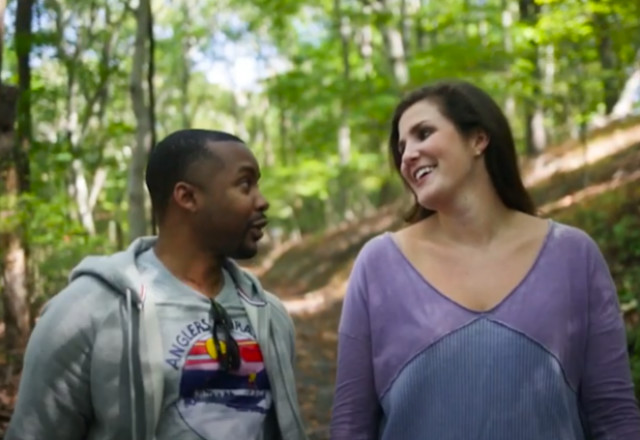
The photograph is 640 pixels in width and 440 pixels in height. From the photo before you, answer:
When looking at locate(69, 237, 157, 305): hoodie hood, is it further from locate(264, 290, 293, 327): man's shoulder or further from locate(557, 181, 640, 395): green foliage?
locate(557, 181, 640, 395): green foliage

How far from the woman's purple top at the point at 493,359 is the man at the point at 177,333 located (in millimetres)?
275

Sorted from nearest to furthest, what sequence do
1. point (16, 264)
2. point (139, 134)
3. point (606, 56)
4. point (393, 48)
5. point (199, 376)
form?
point (199, 376)
point (16, 264)
point (139, 134)
point (606, 56)
point (393, 48)

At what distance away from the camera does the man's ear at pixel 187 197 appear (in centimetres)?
255

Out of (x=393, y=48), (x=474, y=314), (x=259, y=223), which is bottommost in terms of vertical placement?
(x=474, y=314)

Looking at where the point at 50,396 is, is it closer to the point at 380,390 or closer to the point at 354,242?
the point at 380,390

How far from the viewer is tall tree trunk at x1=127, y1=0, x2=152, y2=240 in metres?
9.62

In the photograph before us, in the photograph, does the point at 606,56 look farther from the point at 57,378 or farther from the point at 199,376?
the point at 57,378

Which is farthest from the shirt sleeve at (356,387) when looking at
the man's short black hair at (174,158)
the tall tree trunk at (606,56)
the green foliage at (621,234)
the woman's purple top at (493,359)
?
the tall tree trunk at (606,56)

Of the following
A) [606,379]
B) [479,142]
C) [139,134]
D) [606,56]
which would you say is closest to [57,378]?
[479,142]

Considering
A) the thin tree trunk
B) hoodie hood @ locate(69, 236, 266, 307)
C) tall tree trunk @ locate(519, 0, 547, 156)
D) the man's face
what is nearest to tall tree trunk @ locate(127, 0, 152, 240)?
tall tree trunk @ locate(519, 0, 547, 156)

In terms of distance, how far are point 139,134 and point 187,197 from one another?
24.7ft

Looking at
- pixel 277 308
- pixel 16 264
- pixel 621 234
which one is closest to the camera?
pixel 277 308

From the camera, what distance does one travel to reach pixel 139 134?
9.84 meters

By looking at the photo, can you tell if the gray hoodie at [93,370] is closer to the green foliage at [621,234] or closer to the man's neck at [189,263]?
the man's neck at [189,263]
